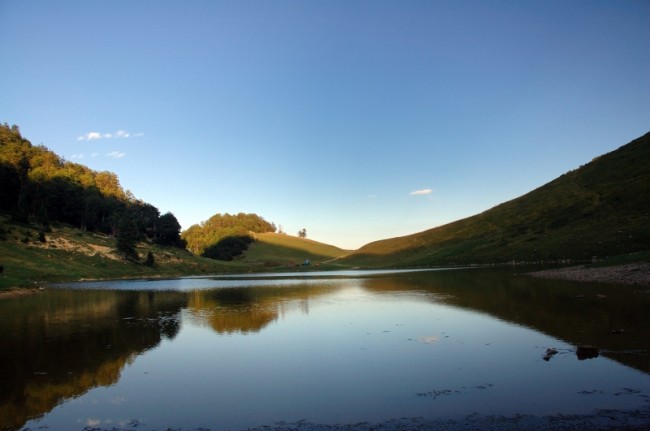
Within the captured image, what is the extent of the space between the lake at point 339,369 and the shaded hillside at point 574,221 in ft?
231

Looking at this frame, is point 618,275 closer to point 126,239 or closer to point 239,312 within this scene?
point 239,312

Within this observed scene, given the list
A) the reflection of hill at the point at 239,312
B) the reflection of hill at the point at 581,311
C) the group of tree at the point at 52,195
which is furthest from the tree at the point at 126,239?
the reflection of hill at the point at 581,311

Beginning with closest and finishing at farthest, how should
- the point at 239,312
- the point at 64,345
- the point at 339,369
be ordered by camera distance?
the point at 339,369 → the point at 64,345 → the point at 239,312

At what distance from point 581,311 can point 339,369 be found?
2218 centimetres

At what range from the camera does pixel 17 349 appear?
2492cm

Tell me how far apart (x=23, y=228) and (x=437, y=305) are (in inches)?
4477

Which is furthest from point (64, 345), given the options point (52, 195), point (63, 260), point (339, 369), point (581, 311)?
point (52, 195)

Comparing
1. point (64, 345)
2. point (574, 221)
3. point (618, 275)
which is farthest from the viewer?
point (574, 221)

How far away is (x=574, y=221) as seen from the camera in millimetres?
126062

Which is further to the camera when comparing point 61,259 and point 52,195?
point 52,195

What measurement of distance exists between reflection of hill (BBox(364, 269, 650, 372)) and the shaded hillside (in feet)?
165

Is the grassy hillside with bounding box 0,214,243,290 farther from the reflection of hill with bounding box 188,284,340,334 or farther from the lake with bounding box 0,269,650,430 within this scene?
the lake with bounding box 0,269,650,430

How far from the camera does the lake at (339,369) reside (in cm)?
A: 1380

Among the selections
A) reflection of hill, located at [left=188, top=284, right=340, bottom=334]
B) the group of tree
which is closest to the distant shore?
reflection of hill, located at [left=188, top=284, right=340, bottom=334]
